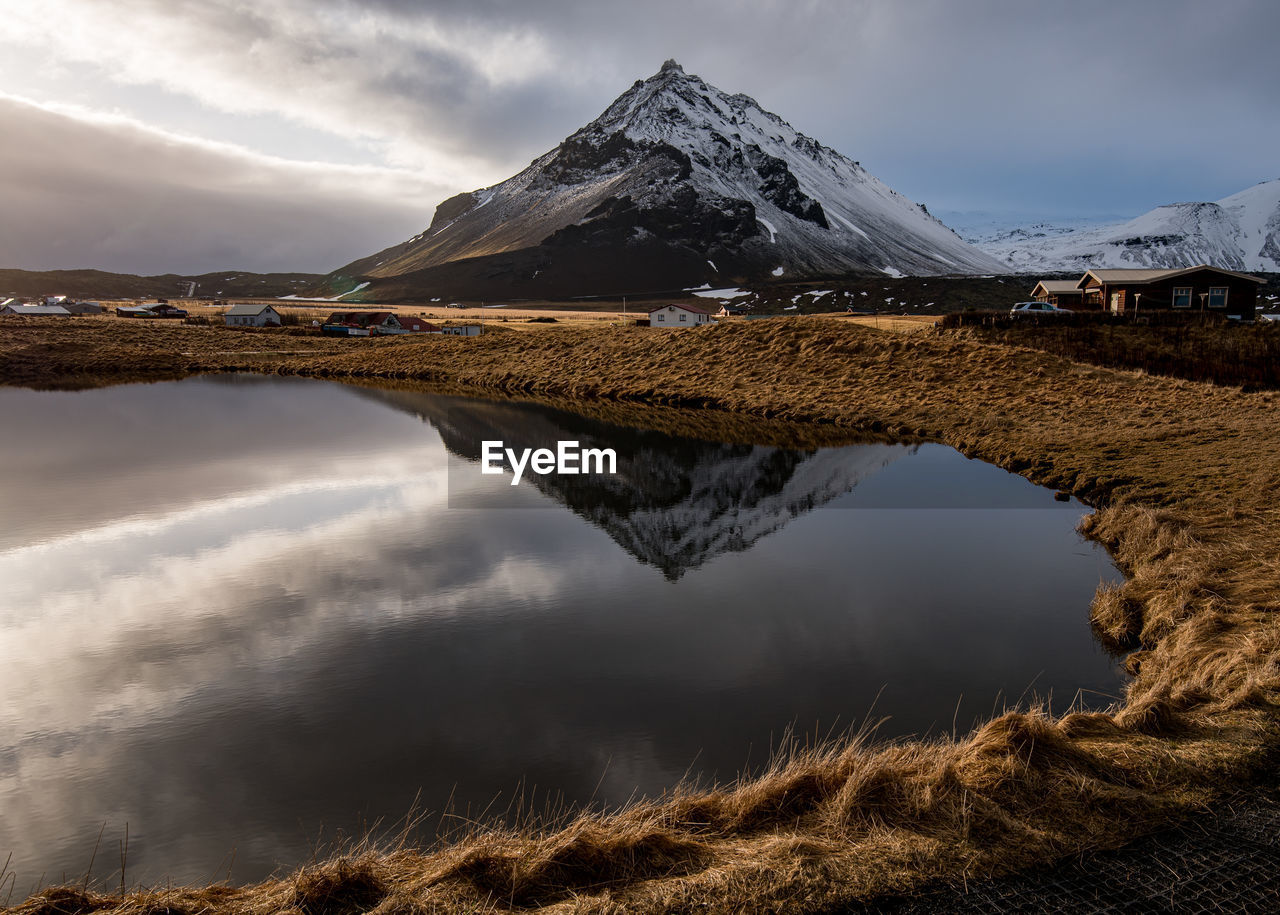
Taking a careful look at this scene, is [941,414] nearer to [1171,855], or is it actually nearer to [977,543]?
[977,543]

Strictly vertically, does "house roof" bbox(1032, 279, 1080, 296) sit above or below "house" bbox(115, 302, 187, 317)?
above

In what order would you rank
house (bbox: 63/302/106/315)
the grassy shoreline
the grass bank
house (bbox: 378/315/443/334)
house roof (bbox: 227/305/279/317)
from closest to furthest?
the grassy shoreline, the grass bank, house (bbox: 378/315/443/334), house roof (bbox: 227/305/279/317), house (bbox: 63/302/106/315)

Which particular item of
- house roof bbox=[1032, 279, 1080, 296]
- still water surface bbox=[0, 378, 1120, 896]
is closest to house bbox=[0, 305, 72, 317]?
still water surface bbox=[0, 378, 1120, 896]

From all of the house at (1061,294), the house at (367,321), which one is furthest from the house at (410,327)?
the house at (1061,294)

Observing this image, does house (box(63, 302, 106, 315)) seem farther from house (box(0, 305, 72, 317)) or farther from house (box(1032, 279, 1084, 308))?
house (box(1032, 279, 1084, 308))

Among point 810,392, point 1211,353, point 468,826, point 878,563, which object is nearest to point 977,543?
point 878,563

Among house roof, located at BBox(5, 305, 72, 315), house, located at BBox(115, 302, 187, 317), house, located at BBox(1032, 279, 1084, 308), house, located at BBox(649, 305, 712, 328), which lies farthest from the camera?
house, located at BBox(115, 302, 187, 317)
